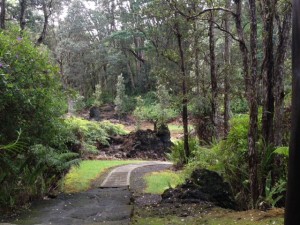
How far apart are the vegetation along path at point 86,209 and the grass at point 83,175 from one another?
2.74ft

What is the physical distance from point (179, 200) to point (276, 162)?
2.07m

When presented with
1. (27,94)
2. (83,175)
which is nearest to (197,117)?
(83,175)

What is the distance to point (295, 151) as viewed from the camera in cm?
208

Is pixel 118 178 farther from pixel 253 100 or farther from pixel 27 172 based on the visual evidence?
pixel 253 100

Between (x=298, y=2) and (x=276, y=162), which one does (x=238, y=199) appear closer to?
(x=276, y=162)

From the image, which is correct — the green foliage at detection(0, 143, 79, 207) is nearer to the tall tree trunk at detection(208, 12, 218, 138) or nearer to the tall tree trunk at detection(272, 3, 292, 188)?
the tall tree trunk at detection(272, 3, 292, 188)

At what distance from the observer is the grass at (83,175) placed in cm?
1067

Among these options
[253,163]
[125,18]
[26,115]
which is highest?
[125,18]

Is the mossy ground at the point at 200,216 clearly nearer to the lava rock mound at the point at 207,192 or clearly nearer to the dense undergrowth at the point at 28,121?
the lava rock mound at the point at 207,192

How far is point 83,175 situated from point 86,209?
528 cm

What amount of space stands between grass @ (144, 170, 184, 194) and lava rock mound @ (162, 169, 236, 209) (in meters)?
2.58

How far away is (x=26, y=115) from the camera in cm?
816

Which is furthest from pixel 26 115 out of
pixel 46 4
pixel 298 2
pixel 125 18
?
pixel 125 18

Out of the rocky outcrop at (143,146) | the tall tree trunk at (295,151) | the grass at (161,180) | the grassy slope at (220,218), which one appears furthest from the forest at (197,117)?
the rocky outcrop at (143,146)
